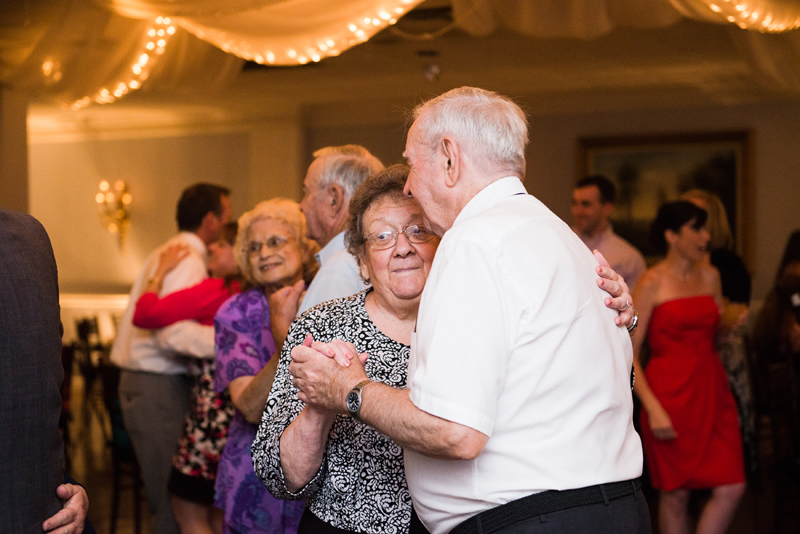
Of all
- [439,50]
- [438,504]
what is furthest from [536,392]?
[439,50]

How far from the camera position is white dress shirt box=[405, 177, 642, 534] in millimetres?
1319

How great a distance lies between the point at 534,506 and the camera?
139cm

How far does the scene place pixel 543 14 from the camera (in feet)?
11.9

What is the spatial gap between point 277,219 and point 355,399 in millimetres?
1704

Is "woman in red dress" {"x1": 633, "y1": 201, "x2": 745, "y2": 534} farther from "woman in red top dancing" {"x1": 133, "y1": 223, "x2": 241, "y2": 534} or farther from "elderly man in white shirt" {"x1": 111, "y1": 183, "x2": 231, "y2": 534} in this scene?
"elderly man in white shirt" {"x1": 111, "y1": 183, "x2": 231, "y2": 534}

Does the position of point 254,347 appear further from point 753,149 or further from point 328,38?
point 753,149

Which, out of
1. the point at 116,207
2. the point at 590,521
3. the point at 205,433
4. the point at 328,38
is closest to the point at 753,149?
the point at 328,38

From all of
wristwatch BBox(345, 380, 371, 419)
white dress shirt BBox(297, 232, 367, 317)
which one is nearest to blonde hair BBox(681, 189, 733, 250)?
white dress shirt BBox(297, 232, 367, 317)

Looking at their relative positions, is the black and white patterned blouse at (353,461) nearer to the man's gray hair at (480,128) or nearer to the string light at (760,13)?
the man's gray hair at (480,128)

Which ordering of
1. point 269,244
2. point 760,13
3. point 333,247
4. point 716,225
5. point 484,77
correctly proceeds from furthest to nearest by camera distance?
point 484,77 < point 716,225 < point 760,13 < point 269,244 < point 333,247

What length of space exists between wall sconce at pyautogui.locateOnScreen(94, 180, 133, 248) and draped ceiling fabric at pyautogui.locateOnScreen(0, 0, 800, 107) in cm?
647

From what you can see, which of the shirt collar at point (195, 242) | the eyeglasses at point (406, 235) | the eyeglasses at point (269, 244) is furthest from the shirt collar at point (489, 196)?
the shirt collar at point (195, 242)

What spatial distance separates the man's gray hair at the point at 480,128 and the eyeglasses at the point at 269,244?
5.00ft

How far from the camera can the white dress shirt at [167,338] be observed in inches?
141
